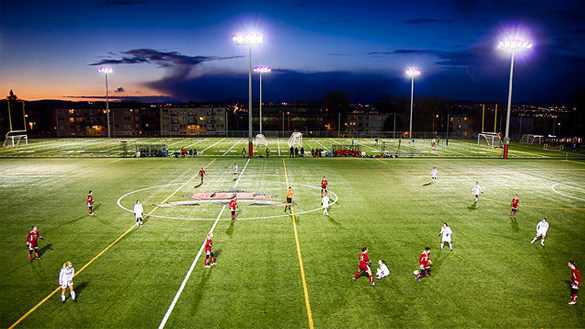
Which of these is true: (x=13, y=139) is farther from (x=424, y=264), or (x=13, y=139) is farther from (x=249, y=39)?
(x=424, y=264)

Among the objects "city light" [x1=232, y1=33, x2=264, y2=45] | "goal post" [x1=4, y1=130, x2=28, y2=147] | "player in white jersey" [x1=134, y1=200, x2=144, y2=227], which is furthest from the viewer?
"goal post" [x1=4, y1=130, x2=28, y2=147]

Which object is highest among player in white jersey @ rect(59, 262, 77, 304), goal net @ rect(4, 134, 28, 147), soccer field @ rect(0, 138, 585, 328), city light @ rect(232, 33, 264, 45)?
city light @ rect(232, 33, 264, 45)

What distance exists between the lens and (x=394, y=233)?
1706 centimetres

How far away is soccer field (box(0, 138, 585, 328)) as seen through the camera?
1016 cm

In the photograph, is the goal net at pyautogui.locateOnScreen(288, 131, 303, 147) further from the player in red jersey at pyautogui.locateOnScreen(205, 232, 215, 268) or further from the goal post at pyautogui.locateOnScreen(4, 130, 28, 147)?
the goal post at pyautogui.locateOnScreen(4, 130, 28, 147)

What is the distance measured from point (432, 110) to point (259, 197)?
117821mm

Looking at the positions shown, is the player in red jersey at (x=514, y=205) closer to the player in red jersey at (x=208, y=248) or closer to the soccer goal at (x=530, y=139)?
the player in red jersey at (x=208, y=248)

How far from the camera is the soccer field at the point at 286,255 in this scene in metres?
10.2

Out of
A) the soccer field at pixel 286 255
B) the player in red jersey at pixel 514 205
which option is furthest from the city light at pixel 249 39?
the player in red jersey at pixel 514 205

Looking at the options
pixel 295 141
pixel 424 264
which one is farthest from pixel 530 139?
pixel 424 264

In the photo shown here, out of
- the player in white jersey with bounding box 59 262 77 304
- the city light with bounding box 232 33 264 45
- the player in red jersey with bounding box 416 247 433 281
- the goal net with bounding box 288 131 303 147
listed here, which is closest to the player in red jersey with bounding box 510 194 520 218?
the player in red jersey with bounding box 416 247 433 281

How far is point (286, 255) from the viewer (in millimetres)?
14391

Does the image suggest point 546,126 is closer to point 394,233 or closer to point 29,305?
point 394,233

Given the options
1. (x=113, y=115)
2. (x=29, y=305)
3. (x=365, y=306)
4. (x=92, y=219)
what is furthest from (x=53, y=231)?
(x=113, y=115)
